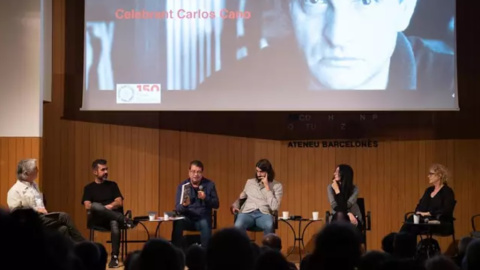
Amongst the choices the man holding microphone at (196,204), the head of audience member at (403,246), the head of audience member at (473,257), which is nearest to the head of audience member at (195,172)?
the man holding microphone at (196,204)

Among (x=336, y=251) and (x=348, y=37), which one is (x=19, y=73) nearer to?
(x=348, y=37)

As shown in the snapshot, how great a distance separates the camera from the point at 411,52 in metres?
7.26

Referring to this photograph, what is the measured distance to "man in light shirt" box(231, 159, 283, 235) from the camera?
23.1ft

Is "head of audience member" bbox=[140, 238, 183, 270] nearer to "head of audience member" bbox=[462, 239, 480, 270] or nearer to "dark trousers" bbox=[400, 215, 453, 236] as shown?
"head of audience member" bbox=[462, 239, 480, 270]

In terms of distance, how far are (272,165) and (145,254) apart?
578 centimetres

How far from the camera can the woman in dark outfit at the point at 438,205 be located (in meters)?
6.82

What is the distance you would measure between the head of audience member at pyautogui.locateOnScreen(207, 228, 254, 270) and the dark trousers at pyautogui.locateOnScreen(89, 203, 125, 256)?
484 centimetres

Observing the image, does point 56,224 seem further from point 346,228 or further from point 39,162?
point 346,228

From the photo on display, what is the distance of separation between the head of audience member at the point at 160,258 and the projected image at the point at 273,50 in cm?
515

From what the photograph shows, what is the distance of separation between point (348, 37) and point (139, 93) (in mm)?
2326

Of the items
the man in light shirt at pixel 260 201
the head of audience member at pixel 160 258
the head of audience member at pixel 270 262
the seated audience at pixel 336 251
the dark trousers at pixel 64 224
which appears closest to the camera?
the seated audience at pixel 336 251

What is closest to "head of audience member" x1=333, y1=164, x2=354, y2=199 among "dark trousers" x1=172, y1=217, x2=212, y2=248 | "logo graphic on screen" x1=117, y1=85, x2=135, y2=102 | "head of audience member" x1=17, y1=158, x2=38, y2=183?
"dark trousers" x1=172, y1=217, x2=212, y2=248

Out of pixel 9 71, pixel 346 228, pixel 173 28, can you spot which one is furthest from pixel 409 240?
pixel 9 71

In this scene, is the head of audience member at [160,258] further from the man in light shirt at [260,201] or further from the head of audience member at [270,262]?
the man in light shirt at [260,201]
